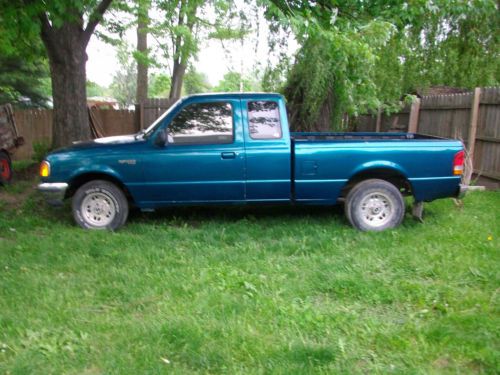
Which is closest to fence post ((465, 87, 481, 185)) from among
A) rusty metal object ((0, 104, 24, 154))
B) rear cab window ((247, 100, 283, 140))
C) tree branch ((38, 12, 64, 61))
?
rear cab window ((247, 100, 283, 140))

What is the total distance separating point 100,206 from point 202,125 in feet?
5.67

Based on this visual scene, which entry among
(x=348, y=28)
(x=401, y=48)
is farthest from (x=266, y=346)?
(x=401, y=48)

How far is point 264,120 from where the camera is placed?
21.6 ft

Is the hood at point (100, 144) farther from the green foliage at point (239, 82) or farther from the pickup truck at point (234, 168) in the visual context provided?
the green foliage at point (239, 82)

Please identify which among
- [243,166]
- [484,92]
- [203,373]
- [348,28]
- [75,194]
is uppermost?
[348,28]

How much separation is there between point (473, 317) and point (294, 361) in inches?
63.4

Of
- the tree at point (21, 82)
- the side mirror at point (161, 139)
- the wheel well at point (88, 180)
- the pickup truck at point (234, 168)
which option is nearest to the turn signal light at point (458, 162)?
the pickup truck at point (234, 168)

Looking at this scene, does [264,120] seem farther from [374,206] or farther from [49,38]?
[49,38]

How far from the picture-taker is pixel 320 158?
6371 mm

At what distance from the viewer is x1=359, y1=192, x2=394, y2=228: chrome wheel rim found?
21.3 feet

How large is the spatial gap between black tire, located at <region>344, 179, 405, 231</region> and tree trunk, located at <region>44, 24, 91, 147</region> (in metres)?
5.79

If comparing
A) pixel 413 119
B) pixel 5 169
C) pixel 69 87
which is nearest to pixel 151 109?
pixel 69 87

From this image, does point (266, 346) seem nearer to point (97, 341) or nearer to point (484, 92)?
point (97, 341)

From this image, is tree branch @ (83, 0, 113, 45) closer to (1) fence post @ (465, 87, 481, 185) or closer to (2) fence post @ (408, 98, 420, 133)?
(2) fence post @ (408, 98, 420, 133)
